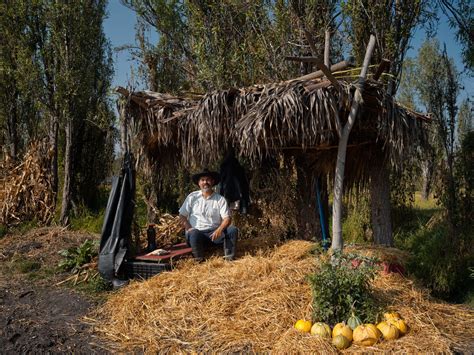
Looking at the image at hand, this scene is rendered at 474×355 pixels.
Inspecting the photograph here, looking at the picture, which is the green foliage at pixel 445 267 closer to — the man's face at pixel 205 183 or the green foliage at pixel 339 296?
the green foliage at pixel 339 296

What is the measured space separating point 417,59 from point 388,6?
17414mm

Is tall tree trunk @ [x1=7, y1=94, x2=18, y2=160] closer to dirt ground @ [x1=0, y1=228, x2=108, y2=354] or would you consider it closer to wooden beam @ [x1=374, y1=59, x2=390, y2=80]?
dirt ground @ [x1=0, y1=228, x2=108, y2=354]

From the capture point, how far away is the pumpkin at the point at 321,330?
3627 millimetres

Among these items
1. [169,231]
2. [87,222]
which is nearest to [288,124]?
[169,231]

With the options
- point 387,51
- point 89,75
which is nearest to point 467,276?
point 387,51

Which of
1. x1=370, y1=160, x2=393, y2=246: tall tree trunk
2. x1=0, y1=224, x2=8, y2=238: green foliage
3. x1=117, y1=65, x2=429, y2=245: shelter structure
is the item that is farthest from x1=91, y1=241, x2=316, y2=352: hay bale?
x1=0, y1=224, x2=8, y2=238: green foliage

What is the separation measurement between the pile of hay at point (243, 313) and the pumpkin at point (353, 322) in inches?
7.7

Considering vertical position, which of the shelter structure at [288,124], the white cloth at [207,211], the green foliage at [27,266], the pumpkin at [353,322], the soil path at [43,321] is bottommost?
the soil path at [43,321]

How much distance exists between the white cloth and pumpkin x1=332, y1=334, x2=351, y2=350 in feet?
7.96

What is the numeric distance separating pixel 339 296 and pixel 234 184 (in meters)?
2.99

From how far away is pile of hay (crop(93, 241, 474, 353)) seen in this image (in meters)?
3.70

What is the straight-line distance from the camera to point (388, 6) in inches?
279

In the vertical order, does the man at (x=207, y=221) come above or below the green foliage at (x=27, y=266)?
above

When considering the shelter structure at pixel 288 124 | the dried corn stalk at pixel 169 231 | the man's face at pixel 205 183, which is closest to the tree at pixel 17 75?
the shelter structure at pixel 288 124
